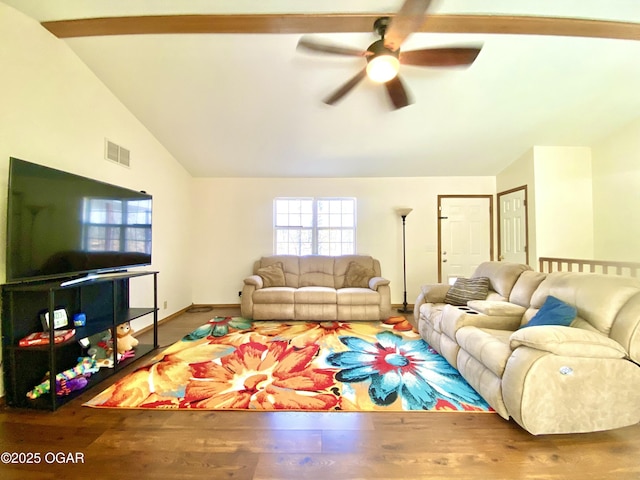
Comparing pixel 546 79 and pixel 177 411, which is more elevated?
pixel 546 79

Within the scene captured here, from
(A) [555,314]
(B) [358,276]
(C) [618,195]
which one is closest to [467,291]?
(A) [555,314]

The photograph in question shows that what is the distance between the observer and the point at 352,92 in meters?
2.86

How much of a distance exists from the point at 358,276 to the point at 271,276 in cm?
141

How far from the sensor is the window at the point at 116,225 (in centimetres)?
223

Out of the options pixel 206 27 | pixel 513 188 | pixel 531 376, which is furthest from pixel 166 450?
pixel 513 188

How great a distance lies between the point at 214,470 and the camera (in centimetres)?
Answer: 133

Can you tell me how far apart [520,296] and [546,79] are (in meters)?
2.20

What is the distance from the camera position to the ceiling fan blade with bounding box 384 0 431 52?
149 cm

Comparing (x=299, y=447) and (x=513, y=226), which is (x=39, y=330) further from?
(x=513, y=226)

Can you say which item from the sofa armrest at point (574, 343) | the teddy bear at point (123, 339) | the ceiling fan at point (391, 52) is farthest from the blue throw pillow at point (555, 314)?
the teddy bear at point (123, 339)

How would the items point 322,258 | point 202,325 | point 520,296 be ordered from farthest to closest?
point 322,258 < point 202,325 < point 520,296

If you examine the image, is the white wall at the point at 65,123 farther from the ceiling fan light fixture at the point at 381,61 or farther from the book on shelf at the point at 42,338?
the ceiling fan light fixture at the point at 381,61

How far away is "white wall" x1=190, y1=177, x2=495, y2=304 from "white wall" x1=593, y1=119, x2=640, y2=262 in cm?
139

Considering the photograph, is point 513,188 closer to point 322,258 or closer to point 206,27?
point 322,258
